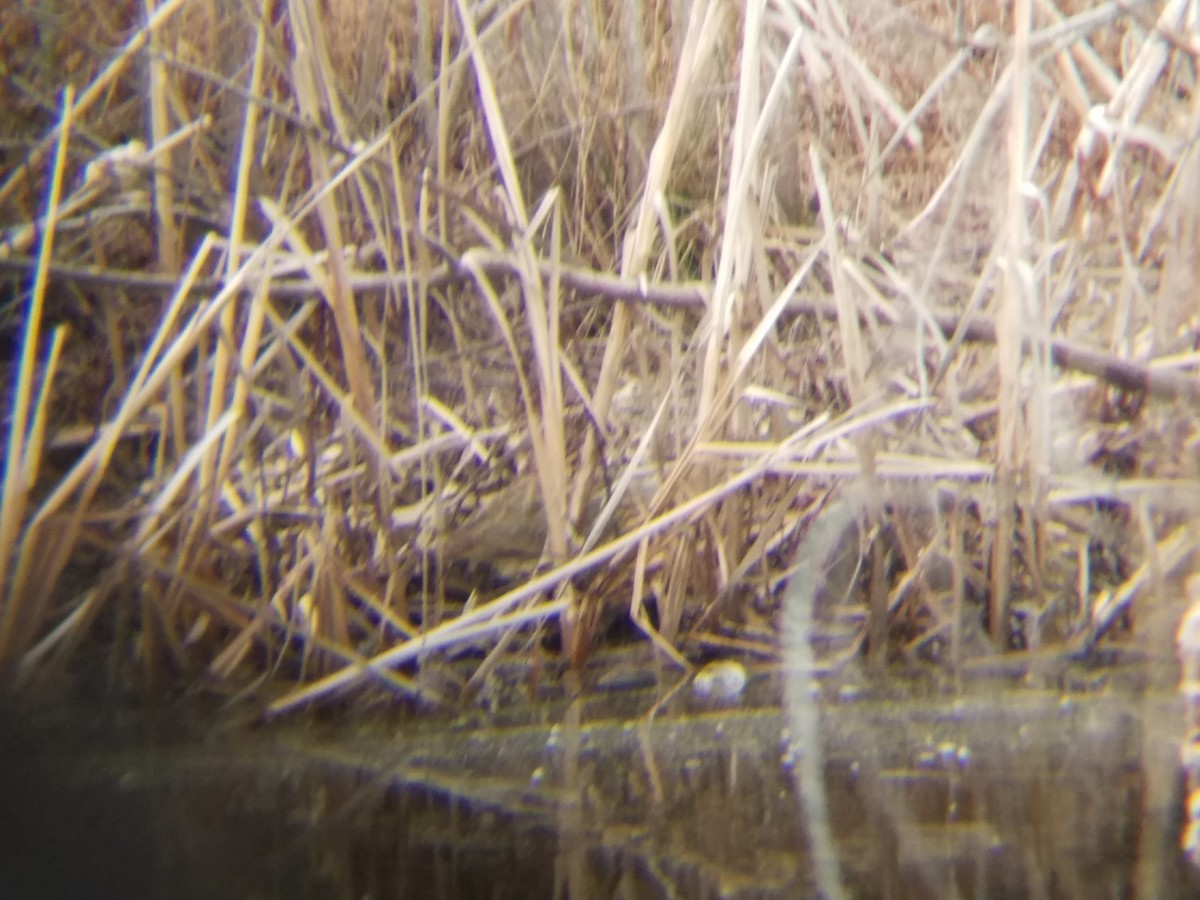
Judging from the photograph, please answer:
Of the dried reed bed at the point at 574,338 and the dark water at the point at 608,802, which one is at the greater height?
the dried reed bed at the point at 574,338

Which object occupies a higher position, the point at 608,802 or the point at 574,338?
the point at 574,338

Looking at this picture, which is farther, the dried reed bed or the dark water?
the dried reed bed

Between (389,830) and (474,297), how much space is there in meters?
0.53

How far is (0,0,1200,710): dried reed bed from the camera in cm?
81

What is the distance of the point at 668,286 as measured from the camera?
0.93 meters

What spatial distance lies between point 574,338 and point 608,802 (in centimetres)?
46

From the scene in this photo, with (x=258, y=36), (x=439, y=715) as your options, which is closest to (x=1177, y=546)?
(x=439, y=715)

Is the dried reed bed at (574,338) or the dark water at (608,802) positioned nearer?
the dark water at (608,802)

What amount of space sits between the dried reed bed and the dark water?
2.7 inches

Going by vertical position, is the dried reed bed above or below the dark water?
above

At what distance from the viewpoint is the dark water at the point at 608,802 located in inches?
21.8

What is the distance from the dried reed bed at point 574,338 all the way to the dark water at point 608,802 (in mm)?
69

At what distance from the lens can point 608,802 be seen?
0.65 metres

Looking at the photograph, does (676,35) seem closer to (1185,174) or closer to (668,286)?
(668,286)
